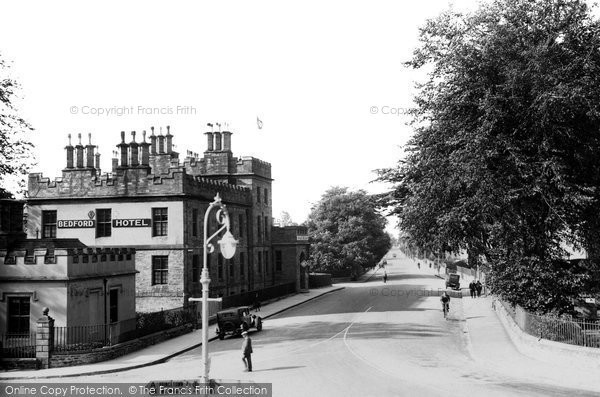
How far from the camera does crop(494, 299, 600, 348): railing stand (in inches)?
Answer: 826

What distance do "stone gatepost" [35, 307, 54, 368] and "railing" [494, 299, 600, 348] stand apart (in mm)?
18999

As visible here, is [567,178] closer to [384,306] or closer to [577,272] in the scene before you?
[577,272]

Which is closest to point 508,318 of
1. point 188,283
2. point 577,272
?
point 577,272

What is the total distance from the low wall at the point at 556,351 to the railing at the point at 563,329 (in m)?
0.37

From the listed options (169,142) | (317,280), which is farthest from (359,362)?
(317,280)

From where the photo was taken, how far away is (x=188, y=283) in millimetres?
38219

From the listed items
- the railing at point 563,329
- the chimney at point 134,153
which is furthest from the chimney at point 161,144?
the railing at point 563,329

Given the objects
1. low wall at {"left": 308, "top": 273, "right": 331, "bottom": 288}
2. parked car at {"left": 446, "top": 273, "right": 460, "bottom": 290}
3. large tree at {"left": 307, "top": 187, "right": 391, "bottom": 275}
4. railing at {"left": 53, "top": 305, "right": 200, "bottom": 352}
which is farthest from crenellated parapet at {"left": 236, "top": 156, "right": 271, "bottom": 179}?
large tree at {"left": 307, "top": 187, "right": 391, "bottom": 275}

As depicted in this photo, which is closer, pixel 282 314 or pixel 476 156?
pixel 476 156

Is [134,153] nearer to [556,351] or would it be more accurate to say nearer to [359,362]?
[359,362]

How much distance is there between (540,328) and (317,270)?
53.3 meters

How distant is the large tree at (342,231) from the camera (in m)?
74.9

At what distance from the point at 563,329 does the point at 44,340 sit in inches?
774

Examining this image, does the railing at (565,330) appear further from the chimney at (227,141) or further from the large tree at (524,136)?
the chimney at (227,141)
